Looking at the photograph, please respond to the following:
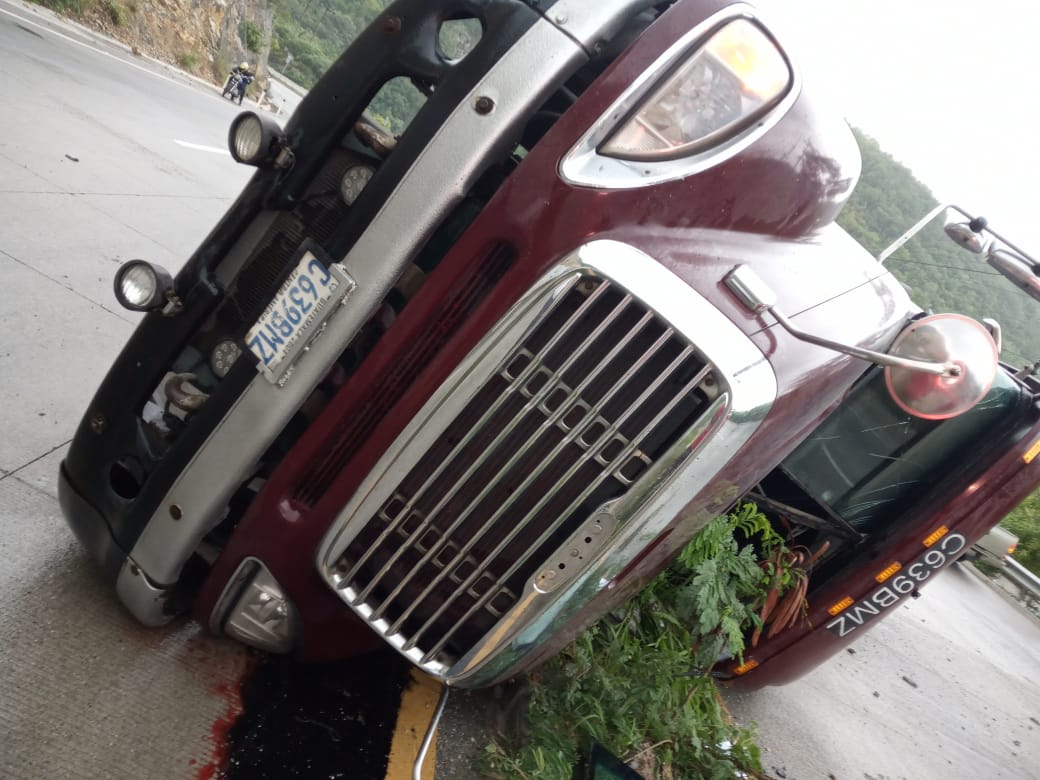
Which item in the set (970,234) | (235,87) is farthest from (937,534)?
(235,87)

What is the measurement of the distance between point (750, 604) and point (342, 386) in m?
2.46

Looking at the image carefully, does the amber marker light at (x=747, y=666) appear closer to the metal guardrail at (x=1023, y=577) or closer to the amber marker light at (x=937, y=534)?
the amber marker light at (x=937, y=534)

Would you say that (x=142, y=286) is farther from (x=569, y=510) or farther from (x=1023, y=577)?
(x=1023, y=577)

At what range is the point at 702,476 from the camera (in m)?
1.74

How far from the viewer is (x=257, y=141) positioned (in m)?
1.98

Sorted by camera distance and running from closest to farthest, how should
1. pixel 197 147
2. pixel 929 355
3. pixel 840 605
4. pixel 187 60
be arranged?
pixel 929 355 → pixel 840 605 → pixel 197 147 → pixel 187 60

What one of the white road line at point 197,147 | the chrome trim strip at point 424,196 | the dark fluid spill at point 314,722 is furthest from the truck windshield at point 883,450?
the white road line at point 197,147

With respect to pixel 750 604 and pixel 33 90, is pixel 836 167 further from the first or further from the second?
pixel 33 90

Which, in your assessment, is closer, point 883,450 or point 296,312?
point 296,312

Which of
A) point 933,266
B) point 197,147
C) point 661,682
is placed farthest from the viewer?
point 197,147

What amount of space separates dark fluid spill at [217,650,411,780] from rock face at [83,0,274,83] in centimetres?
1890

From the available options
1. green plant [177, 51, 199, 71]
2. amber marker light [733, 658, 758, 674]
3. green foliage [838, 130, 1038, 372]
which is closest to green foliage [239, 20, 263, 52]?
green plant [177, 51, 199, 71]

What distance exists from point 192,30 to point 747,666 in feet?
85.3

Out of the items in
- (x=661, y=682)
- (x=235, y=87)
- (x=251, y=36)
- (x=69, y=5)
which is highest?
(x=661, y=682)
